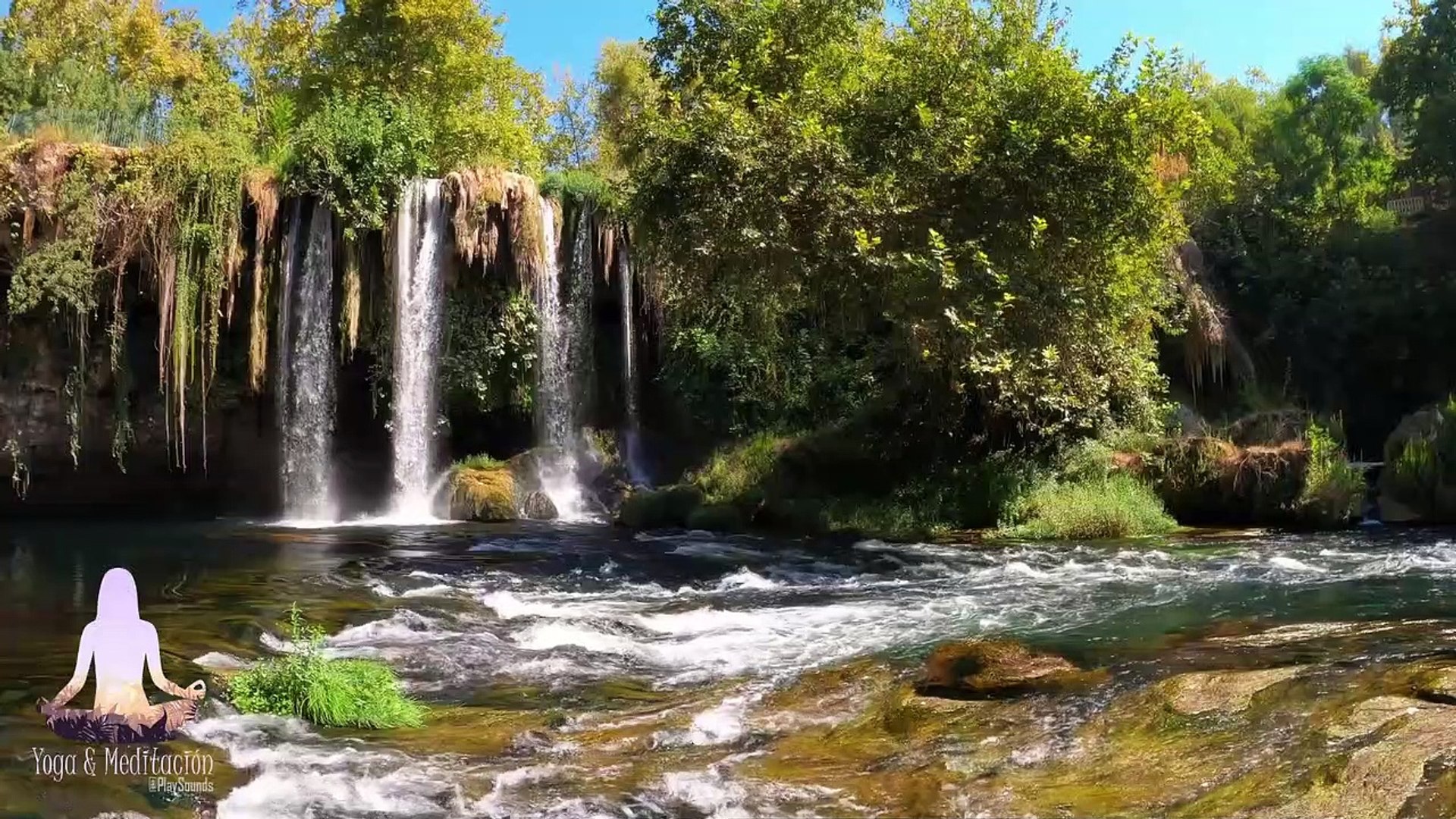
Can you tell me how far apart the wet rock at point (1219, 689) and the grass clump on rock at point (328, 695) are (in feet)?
14.8

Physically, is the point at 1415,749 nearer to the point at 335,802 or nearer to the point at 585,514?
the point at 335,802

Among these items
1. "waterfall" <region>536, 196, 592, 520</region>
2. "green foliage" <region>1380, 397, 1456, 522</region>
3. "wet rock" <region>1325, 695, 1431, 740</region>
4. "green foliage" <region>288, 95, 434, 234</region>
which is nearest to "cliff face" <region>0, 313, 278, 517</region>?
"green foliage" <region>288, 95, 434, 234</region>

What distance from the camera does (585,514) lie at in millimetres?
20766

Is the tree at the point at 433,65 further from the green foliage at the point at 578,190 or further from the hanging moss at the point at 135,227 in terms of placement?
the hanging moss at the point at 135,227

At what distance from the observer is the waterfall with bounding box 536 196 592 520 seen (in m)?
22.3

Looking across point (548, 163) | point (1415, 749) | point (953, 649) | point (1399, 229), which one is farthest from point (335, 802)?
point (548, 163)

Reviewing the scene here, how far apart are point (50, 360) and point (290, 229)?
5.65 m

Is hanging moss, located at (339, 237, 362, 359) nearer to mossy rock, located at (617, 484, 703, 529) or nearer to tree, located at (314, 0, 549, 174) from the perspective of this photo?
tree, located at (314, 0, 549, 174)

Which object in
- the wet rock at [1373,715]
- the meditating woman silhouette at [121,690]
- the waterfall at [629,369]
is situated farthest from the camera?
the waterfall at [629,369]

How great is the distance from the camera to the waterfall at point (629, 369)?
22859 mm

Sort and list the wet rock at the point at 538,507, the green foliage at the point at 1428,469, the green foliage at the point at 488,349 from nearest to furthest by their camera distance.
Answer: the green foliage at the point at 1428,469, the wet rock at the point at 538,507, the green foliage at the point at 488,349

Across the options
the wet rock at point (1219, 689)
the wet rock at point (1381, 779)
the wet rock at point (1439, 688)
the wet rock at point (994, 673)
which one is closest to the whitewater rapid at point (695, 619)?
the wet rock at point (994, 673)

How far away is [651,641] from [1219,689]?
453 cm

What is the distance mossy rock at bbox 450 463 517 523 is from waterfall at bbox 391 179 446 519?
1.47 m
